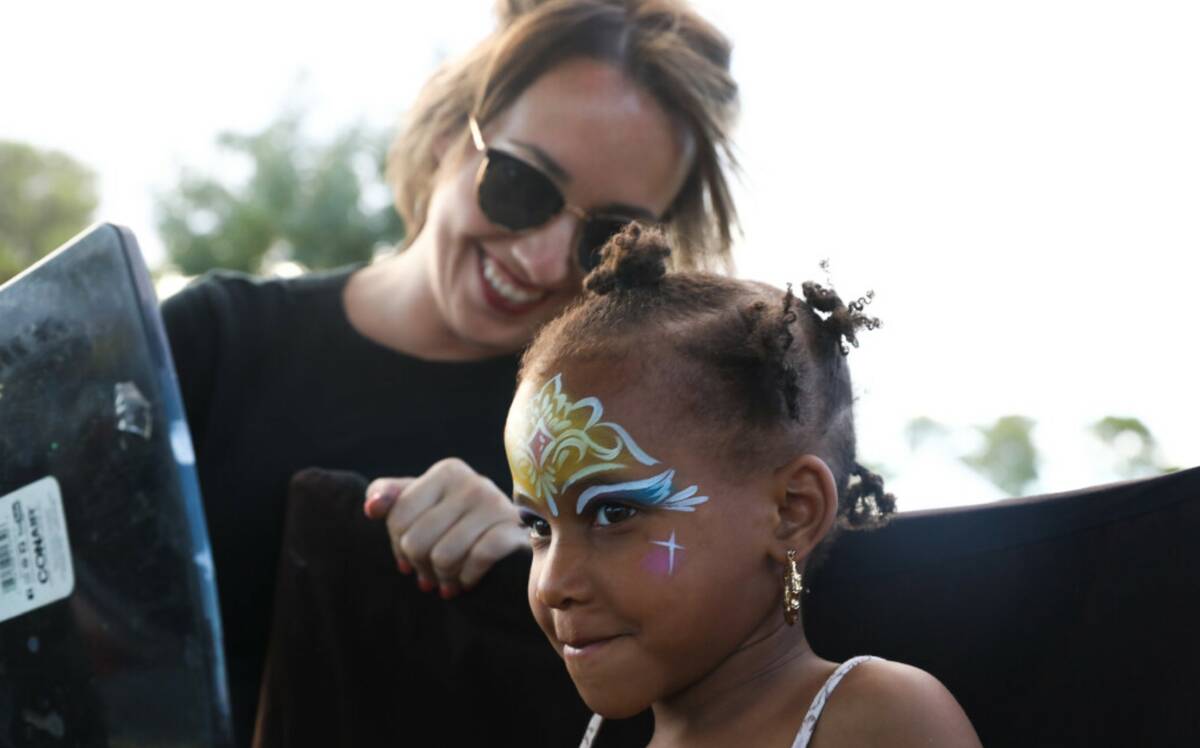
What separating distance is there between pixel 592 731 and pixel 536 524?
297 mm

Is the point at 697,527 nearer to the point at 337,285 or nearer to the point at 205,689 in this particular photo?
the point at 205,689

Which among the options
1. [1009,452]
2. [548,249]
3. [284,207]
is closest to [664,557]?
[548,249]

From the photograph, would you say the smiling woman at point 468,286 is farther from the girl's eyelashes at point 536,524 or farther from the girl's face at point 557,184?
the girl's eyelashes at point 536,524

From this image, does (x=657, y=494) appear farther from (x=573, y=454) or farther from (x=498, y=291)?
(x=498, y=291)

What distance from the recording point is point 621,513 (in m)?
1.46

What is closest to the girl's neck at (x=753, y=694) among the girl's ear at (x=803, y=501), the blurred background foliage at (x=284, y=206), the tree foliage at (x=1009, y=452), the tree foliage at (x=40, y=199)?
the girl's ear at (x=803, y=501)

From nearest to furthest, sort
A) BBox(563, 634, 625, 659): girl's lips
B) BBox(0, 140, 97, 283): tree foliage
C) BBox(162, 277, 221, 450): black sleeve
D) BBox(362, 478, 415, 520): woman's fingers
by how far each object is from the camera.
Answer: BBox(563, 634, 625, 659): girl's lips, BBox(362, 478, 415, 520): woman's fingers, BBox(162, 277, 221, 450): black sleeve, BBox(0, 140, 97, 283): tree foliage

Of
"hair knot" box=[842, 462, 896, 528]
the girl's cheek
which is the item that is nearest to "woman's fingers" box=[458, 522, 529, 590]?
the girl's cheek

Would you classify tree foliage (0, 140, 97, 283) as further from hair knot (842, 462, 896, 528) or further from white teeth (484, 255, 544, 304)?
hair knot (842, 462, 896, 528)

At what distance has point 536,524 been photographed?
5.16ft

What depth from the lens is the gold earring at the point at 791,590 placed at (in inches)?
57.5

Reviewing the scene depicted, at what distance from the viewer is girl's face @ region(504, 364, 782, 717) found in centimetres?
142

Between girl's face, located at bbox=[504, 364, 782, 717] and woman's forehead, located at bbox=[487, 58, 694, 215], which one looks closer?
girl's face, located at bbox=[504, 364, 782, 717]

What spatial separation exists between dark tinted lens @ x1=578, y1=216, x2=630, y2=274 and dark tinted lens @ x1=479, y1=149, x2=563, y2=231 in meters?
0.06
